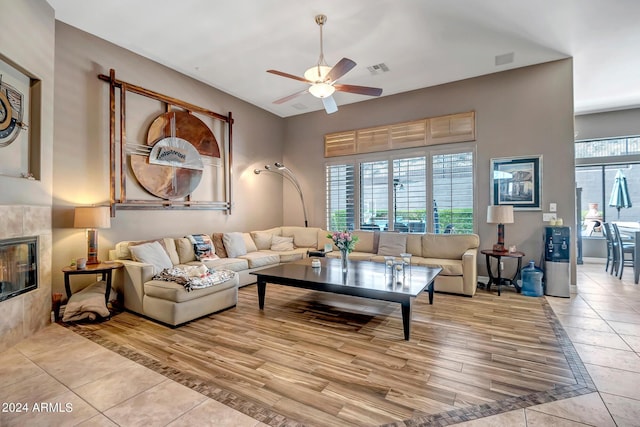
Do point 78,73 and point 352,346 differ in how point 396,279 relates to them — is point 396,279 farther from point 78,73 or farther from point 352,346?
point 78,73

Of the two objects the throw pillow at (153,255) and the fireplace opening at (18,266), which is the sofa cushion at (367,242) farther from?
the fireplace opening at (18,266)

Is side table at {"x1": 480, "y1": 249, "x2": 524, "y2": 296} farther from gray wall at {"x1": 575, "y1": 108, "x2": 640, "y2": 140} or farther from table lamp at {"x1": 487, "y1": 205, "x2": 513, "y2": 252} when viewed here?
gray wall at {"x1": 575, "y1": 108, "x2": 640, "y2": 140}

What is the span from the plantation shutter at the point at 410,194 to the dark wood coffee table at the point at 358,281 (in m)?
1.85

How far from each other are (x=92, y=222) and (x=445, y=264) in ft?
15.6

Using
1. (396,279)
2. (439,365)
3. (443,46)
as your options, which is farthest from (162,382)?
(443,46)

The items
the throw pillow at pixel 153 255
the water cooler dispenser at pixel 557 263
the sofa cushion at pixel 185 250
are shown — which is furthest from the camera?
the sofa cushion at pixel 185 250

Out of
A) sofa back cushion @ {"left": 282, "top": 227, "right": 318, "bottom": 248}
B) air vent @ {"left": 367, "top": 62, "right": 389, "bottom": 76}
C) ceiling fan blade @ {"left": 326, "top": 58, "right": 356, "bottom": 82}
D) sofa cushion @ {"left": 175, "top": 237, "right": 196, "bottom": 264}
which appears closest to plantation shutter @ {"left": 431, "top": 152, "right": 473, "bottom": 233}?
air vent @ {"left": 367, "top": 62, "right": 389, "bottom": 76}

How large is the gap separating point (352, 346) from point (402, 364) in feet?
1.66

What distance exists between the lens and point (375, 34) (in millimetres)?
3979

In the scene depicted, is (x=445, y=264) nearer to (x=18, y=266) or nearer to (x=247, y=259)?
(x=247, y=259)

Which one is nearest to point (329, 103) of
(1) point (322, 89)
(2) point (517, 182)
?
(1) point (322, 89)

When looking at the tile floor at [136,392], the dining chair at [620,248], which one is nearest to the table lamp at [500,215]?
the tile floor at [136,392]

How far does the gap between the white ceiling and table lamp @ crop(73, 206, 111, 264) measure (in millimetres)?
2152

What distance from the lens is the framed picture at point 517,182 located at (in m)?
4.91
